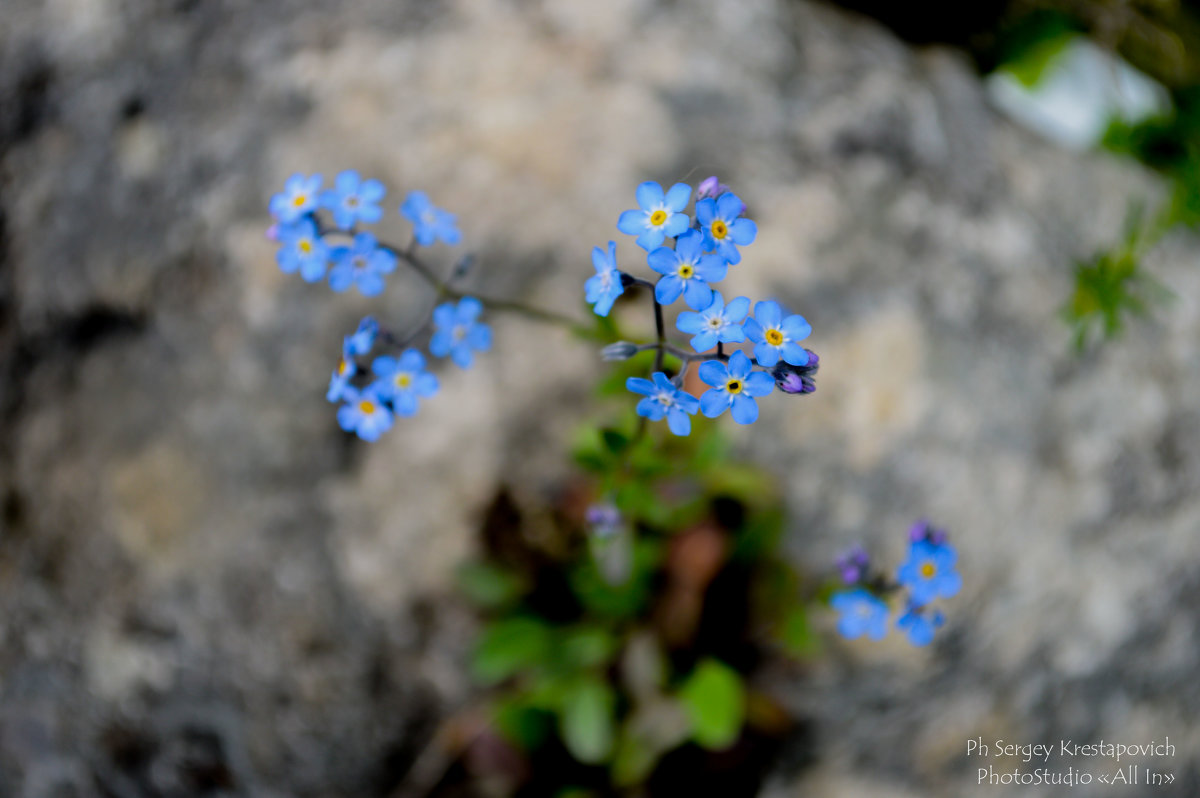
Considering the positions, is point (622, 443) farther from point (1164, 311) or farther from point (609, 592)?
point (1164, 311)

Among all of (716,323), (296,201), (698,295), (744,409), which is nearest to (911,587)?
(744,409)

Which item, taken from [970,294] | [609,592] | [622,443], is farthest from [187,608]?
[970,294]

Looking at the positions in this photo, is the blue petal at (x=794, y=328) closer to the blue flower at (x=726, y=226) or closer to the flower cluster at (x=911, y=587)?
the blue flower at (x=726, y=226)

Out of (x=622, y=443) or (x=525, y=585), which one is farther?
(x=525, y=585)

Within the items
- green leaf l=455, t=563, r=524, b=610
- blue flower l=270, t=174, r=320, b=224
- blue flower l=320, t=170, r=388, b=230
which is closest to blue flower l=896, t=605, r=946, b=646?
green leaf l=455, t=563, r=524, b=610

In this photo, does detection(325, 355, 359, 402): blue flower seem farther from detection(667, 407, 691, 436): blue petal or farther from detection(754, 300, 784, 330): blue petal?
detection(754, 300, 784, 330): blue petal

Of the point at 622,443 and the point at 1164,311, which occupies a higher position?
the point at 622,443
